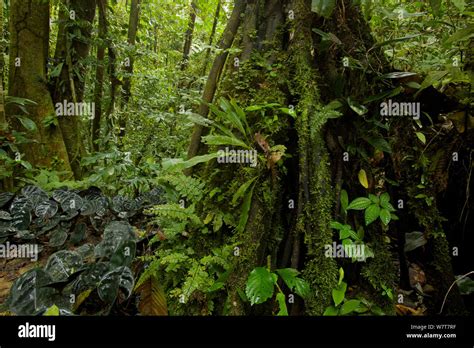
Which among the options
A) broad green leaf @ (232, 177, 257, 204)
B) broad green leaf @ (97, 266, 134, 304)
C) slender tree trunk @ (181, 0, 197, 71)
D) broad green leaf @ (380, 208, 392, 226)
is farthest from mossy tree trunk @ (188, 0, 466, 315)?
slender tree trunk @ (181, 0, 197, 71)

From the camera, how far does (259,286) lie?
1.73 meters

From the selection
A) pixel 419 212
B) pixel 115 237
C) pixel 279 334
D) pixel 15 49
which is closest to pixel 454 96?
pixel 419 212

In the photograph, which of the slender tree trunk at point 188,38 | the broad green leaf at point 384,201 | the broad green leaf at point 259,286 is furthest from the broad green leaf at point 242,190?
the slender tree trunk at point 188,38

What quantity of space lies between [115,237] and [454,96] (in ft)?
9.76

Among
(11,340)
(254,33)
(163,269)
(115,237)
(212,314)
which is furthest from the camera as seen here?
(254,33)

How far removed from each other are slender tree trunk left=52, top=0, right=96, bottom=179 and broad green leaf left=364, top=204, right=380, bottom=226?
4.35 metres

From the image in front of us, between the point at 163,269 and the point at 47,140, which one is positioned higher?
the point at 47,140

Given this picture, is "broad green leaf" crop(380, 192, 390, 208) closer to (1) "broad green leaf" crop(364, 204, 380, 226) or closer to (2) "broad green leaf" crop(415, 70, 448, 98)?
(1) "broad green leaf" crop(364, 204, 380, 226)

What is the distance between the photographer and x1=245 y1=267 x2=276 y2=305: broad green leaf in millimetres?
1688

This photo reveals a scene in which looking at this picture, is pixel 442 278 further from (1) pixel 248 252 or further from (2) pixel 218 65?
(2) pixel 218 65

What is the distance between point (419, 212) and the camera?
90.2 inches

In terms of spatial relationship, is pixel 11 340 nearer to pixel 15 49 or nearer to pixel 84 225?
pixel 84 225

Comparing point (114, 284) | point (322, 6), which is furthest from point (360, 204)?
point (114, 284)

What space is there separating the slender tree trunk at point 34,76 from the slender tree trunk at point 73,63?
0.65 feet
